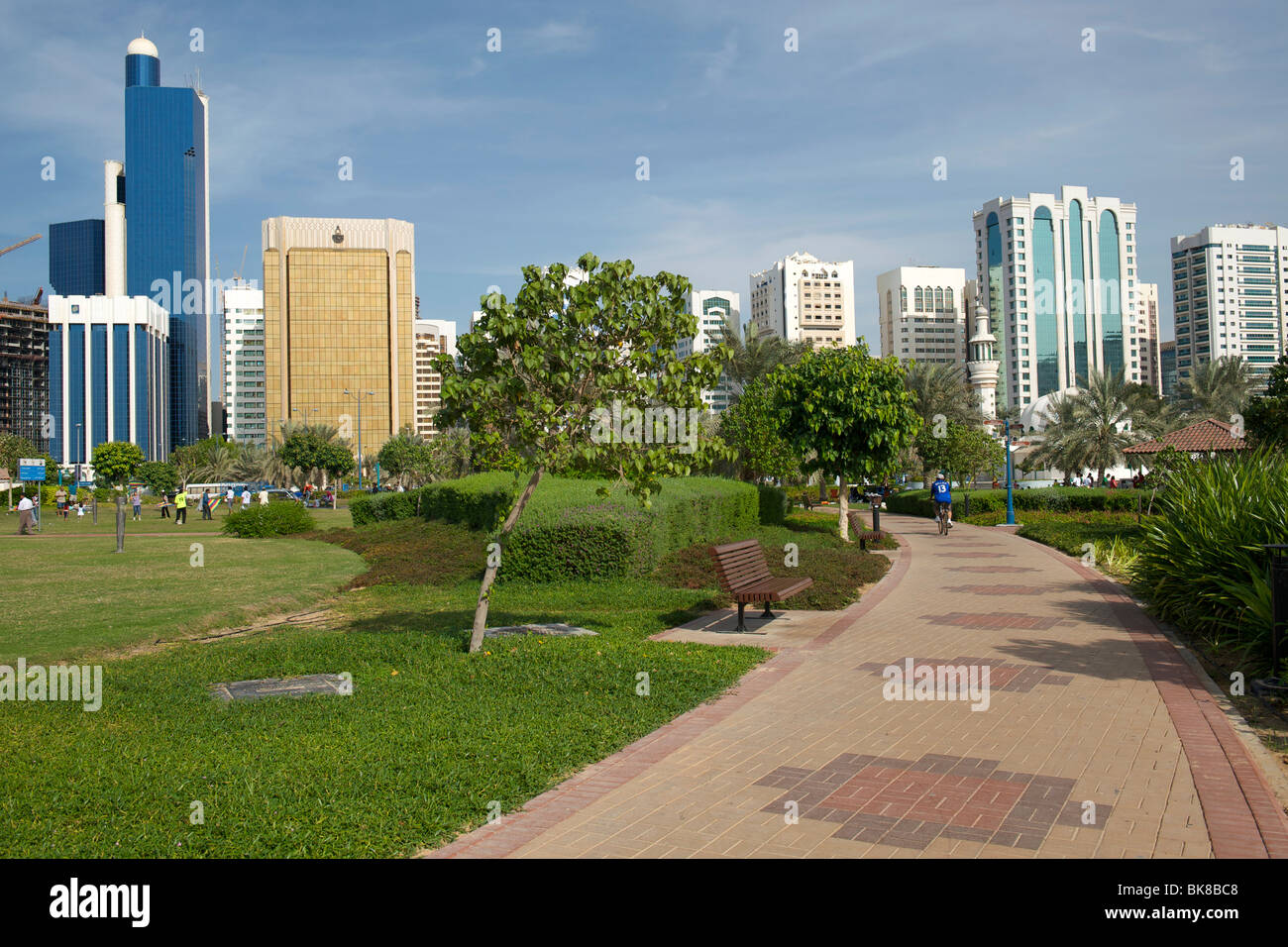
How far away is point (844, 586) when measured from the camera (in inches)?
Result: 516

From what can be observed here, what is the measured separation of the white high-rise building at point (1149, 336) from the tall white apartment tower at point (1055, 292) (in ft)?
39.0

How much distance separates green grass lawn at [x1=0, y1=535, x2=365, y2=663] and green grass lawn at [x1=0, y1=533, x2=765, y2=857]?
140 cm

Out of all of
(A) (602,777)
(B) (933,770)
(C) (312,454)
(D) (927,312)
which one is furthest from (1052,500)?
(D) (927,312)

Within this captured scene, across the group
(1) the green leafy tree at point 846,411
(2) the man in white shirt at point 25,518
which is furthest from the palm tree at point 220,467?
(1) the green leafy tree at point 846,411

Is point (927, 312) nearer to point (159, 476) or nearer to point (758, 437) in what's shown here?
point (159, 476)

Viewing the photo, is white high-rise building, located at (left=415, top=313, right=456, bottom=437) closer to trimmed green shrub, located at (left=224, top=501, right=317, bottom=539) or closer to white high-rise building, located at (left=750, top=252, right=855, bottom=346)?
→ white high-rise building, located at (left=750, top=252, right=855, bottom=346)

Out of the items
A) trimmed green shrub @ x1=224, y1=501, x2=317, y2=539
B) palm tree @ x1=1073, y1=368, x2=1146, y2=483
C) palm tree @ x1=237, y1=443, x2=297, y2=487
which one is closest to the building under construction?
palm tree @ x1=237, y1=443, x2=297, y2=487

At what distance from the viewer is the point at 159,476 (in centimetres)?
7969

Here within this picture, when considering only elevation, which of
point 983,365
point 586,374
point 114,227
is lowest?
point 586,374

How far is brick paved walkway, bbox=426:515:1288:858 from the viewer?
14.4 ft

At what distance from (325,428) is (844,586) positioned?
72.6m

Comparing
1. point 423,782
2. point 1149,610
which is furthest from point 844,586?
point 423,782

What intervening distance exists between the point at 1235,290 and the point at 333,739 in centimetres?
17693
